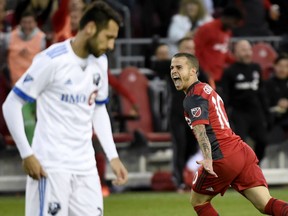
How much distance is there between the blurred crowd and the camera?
14.9 meters

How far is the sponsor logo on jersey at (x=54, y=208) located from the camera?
23.1 ft

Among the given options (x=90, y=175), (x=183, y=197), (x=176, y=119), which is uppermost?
(x=90, y=175)

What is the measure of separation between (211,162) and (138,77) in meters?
8.49

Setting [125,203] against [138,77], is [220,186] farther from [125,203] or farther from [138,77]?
[138,77]

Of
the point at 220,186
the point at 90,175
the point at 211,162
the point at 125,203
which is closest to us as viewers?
the point at 90,175

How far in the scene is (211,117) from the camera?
29.5ft

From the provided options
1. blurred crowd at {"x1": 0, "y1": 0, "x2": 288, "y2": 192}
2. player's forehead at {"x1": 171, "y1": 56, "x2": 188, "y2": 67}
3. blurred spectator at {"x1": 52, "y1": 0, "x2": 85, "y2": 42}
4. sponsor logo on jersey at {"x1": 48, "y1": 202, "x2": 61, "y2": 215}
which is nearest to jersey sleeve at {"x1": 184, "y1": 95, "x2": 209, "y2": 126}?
player's forehead at {"x1": 171, "y1": 56, "x2": 188, "y2": 67}

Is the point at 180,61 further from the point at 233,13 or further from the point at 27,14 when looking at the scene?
the point at 233,13

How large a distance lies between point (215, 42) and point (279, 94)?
6.51ft

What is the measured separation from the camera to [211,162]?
8555 millimetres

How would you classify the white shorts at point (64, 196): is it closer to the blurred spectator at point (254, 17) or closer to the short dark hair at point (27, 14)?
the short dark hair at point (27, 14)

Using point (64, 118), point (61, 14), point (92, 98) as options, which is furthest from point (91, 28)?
point (61, 14)

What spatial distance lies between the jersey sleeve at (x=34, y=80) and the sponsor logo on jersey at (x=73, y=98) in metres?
0.18

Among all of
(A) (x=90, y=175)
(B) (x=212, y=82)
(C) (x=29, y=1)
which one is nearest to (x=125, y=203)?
(B) (x=212, y=82)
